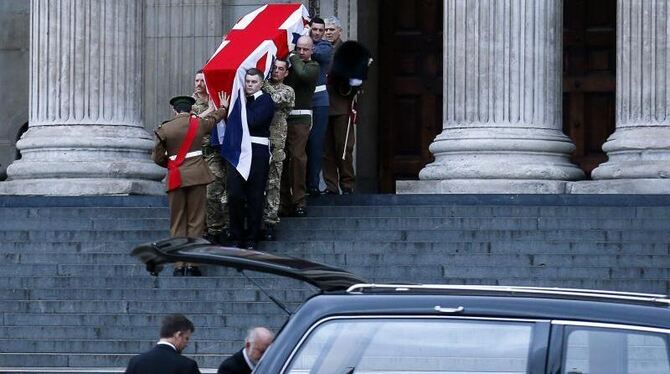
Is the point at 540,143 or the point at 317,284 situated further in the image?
the point at 540,143

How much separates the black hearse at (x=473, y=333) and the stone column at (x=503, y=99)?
1172 centimetres

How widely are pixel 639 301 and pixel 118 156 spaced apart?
13376 millimetres

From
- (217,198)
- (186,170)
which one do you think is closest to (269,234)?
(217,198)

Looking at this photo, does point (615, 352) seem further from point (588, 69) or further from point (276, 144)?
point (588, 69)

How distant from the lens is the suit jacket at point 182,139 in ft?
53.9

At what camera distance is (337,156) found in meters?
18.6

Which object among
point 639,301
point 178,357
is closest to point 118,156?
point 178,357

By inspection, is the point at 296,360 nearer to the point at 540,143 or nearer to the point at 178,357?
the point at 178,357

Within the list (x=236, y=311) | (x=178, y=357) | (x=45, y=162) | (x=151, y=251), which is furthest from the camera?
(x=45, y=162)

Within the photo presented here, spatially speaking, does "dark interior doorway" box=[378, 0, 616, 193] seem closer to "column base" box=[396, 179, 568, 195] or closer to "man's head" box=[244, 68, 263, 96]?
"column base" box=[396, 179, 568, 195]

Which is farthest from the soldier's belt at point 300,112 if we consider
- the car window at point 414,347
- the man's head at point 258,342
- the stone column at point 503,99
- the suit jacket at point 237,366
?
the car window at point 414,347

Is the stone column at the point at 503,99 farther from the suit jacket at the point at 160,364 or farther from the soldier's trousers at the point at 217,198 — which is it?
the suit jacket at the point at 160,364

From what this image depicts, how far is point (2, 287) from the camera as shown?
1630cm

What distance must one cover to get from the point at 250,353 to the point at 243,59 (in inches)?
351
